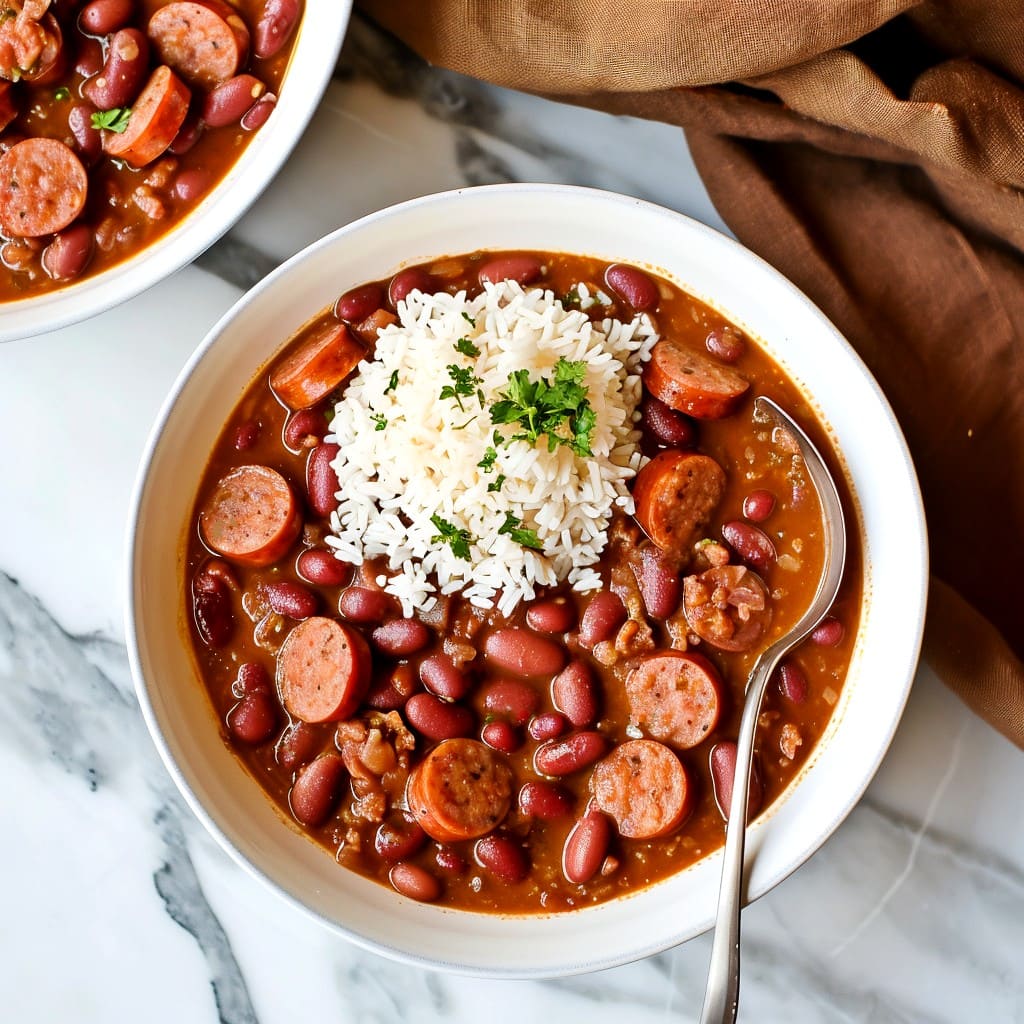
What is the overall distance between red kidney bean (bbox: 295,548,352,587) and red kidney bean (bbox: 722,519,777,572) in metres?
0.91

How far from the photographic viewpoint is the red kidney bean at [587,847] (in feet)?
7.67

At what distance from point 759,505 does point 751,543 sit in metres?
0.09

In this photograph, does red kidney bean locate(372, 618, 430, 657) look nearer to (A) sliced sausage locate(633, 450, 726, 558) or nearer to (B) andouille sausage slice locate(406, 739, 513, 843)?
(B) andouille sausage slice locate(406, 739, 513, 843)

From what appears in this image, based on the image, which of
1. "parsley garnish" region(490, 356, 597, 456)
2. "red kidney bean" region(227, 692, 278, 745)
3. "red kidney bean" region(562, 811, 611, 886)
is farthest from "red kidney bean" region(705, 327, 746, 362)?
"red kidney bean" region(227, 692, 278, 745)

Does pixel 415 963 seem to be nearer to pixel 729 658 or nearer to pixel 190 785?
pixel 190 785

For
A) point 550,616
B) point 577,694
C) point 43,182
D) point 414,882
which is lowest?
point 414,882

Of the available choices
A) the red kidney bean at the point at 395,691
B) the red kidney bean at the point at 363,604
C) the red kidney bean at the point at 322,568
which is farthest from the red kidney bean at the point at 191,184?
the red kidney bean at the point at 395,691

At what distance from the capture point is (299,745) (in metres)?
2.42

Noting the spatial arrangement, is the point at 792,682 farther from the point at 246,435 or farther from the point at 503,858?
the point at 246,435

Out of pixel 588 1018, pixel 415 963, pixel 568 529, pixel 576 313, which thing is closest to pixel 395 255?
pixel 576 313

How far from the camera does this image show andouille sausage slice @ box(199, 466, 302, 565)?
7.81 feet

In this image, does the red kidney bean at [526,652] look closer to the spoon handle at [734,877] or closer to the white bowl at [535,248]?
the spoon handle at [734,877]

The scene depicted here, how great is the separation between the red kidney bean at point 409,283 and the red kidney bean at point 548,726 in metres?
1.05

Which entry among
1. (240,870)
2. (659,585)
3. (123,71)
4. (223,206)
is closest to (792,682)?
(659,585)
